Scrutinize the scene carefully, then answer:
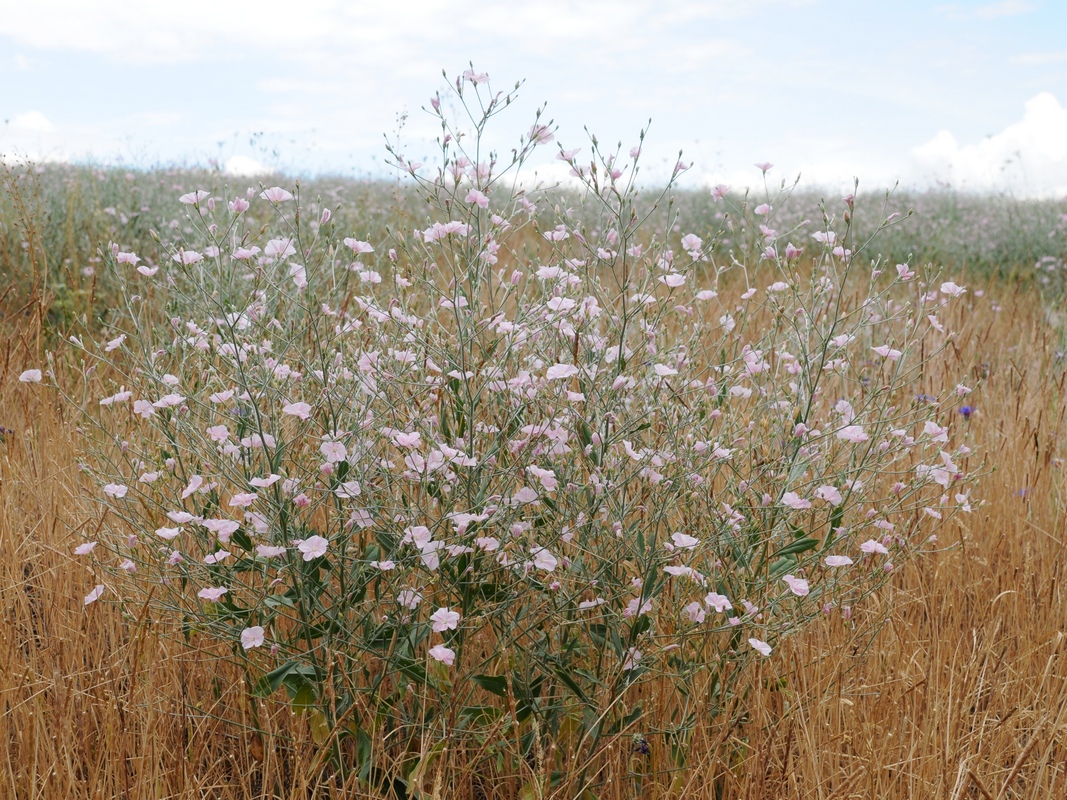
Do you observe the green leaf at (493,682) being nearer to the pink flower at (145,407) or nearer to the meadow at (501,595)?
the meadow at (501,595)

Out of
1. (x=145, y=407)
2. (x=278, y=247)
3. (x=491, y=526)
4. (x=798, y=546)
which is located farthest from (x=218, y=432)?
(x=798, y=546)

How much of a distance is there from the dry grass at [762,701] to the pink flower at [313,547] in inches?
14.0

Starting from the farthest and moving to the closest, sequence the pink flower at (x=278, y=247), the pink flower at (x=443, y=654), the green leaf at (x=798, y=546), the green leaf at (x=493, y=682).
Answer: the pink flower at (x=278, y=247)
the green leaf at (x=798, y=546)
the green leaf at (x=493, y=682)
the pink flower at (x=443, y=654)

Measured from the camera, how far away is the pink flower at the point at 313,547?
168 centimetres

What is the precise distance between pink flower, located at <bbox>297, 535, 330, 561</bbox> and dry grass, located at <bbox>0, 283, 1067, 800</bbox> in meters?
0.36

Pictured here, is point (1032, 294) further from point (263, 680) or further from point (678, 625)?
point (263, 680)

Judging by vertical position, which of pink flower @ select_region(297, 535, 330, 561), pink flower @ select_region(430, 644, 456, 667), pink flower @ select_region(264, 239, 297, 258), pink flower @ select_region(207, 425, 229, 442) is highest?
pink flower @ select_region(264, 239, 297, 258)

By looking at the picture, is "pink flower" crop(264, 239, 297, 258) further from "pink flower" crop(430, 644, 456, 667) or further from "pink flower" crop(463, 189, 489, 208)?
"pink flower" crop(430, 644, 456, 667)

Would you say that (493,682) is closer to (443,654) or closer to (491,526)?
(443,654)

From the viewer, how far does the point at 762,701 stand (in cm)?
200

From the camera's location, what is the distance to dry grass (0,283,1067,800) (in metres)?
→ 1.90

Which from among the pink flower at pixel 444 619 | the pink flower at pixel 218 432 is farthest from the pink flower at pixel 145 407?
the pink flower at pixel 444 619

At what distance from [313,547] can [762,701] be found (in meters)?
1.06

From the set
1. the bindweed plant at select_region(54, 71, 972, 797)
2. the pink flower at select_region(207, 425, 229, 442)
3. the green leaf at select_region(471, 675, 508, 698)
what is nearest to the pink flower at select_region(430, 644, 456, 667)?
the bindweed plant at select_region(54, 71, 972, 797)
